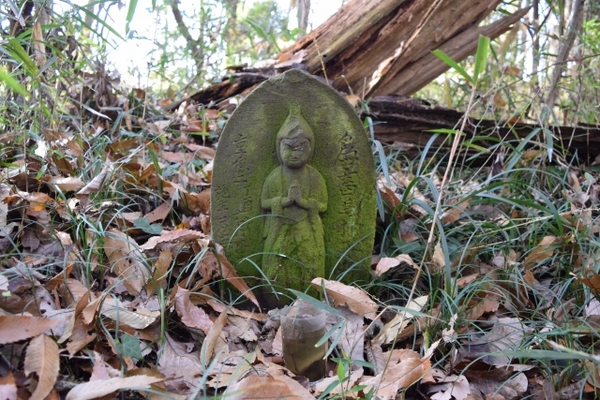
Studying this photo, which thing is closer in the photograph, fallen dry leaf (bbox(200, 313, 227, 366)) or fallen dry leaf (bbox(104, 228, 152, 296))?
fallen dry leaf (bbox(200, 313, 227, 366))

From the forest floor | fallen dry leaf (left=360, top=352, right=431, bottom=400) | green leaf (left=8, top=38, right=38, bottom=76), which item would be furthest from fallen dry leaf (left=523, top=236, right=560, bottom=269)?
green leaf (left=8, top=38, right=38, bottom=76)

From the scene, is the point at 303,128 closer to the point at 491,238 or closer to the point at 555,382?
the point at 491,238

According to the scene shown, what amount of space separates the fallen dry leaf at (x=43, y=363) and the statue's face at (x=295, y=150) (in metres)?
1.19

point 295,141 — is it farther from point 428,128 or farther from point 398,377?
point 428,128

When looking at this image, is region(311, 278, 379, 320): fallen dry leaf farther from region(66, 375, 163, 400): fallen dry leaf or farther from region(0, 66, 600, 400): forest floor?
region(66, 375, 163, 400): fallen dry leaf

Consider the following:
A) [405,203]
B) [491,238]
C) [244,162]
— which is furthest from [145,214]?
[491,238]

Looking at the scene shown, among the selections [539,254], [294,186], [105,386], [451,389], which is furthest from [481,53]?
[105,386]

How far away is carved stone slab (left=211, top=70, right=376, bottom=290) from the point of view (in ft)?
7.86

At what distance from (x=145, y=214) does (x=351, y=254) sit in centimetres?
110

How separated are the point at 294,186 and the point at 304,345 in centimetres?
77

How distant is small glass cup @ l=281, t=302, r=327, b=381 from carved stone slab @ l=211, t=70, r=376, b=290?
528 millimetres

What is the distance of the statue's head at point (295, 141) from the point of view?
7.68 feet

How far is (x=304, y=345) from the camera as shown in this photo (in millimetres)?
1853

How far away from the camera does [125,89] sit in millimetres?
3883
